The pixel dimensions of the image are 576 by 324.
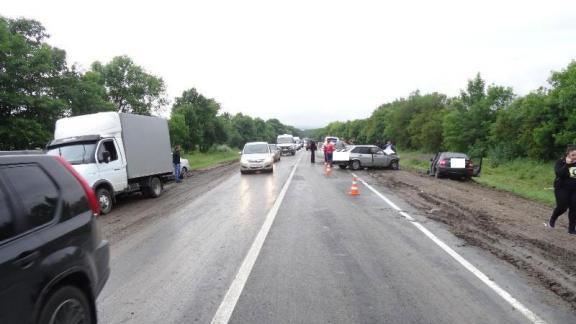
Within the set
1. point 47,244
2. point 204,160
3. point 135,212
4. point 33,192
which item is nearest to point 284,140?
point 204,160

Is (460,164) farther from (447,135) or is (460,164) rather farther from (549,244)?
(447,135)

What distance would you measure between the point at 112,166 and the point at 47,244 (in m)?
10.1

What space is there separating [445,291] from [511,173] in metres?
23.5

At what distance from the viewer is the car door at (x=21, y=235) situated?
8.60ft

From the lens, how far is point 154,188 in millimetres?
14922

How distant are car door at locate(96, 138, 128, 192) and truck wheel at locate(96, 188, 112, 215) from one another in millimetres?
380

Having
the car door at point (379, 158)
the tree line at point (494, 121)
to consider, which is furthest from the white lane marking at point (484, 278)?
the tree line at point (494, 121)

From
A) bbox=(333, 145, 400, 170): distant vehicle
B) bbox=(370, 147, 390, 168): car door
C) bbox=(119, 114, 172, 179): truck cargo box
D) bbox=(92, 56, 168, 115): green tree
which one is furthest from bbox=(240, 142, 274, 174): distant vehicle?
bbox=(92, 56, 168, 115): green tree

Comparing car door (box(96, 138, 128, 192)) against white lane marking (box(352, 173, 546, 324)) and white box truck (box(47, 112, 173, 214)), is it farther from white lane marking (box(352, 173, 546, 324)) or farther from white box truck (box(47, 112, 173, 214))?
white lane marking (box(352, 173, 546, 324))

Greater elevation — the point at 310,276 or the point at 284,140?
the point at 284,140

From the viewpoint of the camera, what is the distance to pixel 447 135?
128 ft

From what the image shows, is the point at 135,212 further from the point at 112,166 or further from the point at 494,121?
the point at 494,121

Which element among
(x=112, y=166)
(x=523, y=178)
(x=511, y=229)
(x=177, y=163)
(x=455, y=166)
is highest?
(x=112, y=166)

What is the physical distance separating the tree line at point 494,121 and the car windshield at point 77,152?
23289 millimetres
